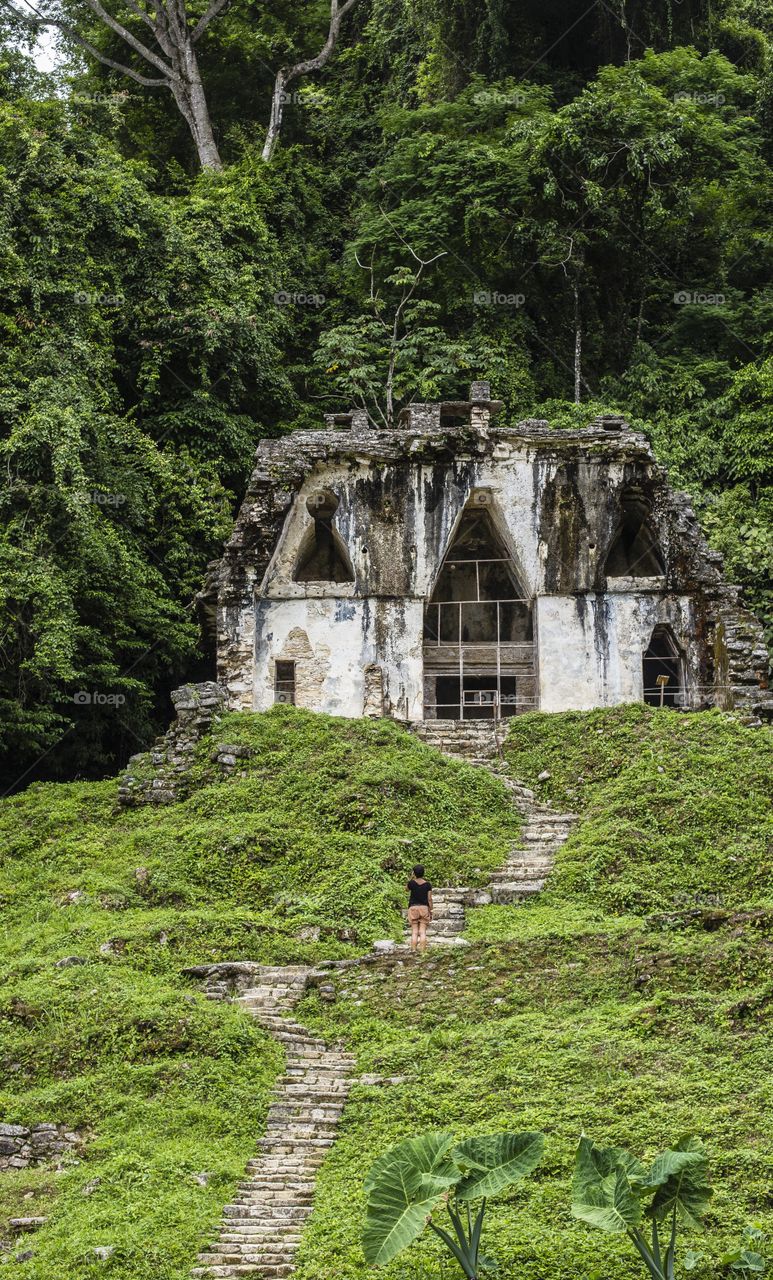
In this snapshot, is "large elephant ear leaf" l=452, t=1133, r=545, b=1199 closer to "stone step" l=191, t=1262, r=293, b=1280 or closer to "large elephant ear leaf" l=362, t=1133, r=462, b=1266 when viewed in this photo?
"large elephant ear leaf" l=362, t=1133, r=462, b=1266

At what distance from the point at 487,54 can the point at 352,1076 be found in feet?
111

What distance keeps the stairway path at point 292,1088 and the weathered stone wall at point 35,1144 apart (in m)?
1.84

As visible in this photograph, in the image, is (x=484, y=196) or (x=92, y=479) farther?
(x=484, y=196)

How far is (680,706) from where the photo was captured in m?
29.0

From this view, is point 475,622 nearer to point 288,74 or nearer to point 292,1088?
point 292,1088

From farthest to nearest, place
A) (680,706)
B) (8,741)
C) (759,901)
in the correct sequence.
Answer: (680,706)
(8,741)
(759,901)

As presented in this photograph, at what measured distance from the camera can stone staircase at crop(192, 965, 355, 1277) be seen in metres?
12.3

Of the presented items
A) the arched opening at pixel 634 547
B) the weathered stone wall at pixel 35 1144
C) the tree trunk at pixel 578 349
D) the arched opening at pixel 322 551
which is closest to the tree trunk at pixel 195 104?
the tree trunk at pixel 578 349

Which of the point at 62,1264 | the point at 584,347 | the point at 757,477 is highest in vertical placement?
the point at 584,347

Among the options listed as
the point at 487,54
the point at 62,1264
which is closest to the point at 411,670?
the point at 62,1264

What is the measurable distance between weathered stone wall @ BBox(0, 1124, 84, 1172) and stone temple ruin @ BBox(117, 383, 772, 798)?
46.2 feet

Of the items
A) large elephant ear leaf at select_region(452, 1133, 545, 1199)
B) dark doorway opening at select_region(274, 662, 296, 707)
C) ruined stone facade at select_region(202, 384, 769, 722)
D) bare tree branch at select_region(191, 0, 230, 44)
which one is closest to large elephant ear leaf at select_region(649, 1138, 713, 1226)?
large elephant ear leaf at select_region(452, 1133, 545, 1199)

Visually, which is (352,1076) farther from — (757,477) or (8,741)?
(757,477)

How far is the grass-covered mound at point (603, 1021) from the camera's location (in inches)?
479
